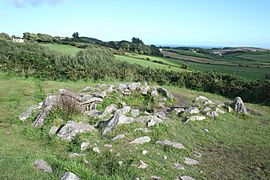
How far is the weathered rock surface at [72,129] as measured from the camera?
989cm

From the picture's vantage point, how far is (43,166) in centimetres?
730

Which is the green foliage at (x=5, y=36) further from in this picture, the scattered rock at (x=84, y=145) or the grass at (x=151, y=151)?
the scattered rock at (x=84, y=145)

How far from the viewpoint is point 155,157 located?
848cm

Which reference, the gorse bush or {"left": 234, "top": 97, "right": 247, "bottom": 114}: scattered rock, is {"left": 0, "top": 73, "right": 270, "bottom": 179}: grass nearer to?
{"left": 234, "top": 97, "right": 247, "bottom": 114}: scattered rock

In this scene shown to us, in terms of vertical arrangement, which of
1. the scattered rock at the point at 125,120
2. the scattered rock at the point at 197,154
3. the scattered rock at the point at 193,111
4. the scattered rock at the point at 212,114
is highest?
the scattered rock at the point at 125,120

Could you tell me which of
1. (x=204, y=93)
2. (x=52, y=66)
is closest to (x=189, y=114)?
(x=204, y=93)

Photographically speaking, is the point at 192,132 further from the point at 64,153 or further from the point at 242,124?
the point at 64,153

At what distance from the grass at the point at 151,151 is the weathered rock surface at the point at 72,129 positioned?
278mm

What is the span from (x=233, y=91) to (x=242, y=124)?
28.7ft

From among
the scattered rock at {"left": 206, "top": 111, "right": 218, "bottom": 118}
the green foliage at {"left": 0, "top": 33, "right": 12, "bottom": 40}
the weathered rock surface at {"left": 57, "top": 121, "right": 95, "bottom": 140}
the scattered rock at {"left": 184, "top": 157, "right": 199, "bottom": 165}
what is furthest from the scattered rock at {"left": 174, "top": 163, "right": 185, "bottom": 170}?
the green foliage at {"left": 0, "top": 33, "right": 12, "bottom": 40}

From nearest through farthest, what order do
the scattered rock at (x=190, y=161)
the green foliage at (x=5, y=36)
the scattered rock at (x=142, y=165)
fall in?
the scattered rock at (x=142, y=165) < the scattered rock at (x=190, y=161) < the green foliage at (x=5, y=36)

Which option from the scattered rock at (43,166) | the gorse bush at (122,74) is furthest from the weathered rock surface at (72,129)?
the gorse bush at (122,74)

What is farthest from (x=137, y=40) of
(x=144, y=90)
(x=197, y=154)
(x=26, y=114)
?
(x=197, y=154)

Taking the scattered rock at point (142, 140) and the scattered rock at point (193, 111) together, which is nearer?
the scattered rock at point (142, 140)
